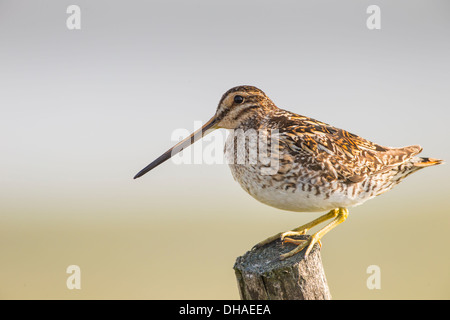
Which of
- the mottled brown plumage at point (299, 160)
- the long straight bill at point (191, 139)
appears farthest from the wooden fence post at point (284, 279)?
the long straight bill at point (191, 139)

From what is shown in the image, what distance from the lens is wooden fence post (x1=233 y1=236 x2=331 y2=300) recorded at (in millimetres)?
4344

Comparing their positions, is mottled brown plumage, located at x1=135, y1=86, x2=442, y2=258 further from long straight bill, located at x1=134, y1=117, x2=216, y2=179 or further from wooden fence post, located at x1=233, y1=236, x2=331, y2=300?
wooden fence post, located at x1=233, y1=236, x2=331, y2=300

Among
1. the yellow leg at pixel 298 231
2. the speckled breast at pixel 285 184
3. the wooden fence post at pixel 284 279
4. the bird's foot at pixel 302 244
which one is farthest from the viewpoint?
the yellow leg at pixel 298 231

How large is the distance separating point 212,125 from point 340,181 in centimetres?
155

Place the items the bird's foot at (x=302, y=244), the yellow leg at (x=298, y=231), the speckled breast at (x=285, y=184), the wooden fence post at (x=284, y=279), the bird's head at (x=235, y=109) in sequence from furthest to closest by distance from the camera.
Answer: the bird's head at (x=235, y=109), the yellow leg at (x=298, y=231), the speckled breast at (x=285, y=184), the bird's foot at (x=302, y=244), the wooden fence post at (x=284, y=279)

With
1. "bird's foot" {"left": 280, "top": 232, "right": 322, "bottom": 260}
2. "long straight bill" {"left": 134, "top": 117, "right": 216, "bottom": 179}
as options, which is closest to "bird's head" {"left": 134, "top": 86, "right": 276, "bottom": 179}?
"long straight bill" {"left": 134, "top": 117, "right": 216, "bottom": 179}

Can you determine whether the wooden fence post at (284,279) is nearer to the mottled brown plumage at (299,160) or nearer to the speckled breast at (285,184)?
the mottled brown plumage at (299,160)

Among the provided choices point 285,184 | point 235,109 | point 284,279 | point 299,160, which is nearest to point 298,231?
point 285,184

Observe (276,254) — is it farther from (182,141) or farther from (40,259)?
(40,259)

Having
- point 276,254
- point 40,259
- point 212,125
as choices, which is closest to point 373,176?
point 276,254

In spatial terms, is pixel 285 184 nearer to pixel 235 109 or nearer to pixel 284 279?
pixel 284 279

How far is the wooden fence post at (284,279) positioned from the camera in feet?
14.3

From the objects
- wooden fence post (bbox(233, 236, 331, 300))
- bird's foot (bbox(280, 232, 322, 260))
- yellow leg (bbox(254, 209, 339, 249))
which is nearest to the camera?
wooden fence post (bbox(233, 236, 331, 300))
